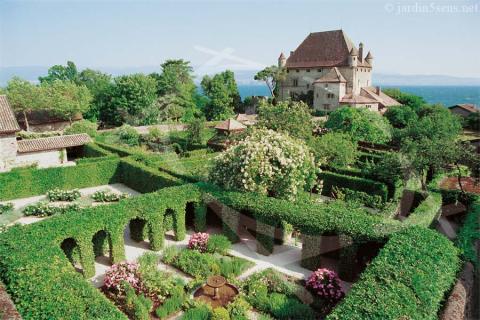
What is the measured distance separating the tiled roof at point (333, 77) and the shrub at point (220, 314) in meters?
47.6

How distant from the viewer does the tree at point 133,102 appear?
5262 cm

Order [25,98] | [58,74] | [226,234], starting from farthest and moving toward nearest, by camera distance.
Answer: [58,74], [25,98], [226,234]

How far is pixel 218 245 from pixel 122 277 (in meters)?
4.23

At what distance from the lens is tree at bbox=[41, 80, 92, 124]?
46.9 meters

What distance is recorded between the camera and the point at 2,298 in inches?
332

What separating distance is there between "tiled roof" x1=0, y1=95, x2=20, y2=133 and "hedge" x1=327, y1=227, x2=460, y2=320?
95.8ft

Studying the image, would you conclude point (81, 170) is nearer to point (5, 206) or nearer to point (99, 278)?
point (5, 206)

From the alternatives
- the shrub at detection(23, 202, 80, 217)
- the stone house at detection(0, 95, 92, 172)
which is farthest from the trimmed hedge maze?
the stone house at detection(0, 95, 92, 172)

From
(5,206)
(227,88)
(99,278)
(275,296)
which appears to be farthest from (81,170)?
(227,88)

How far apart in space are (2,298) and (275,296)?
747cm

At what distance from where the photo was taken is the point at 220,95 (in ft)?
204

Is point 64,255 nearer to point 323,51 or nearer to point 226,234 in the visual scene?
point 226,234

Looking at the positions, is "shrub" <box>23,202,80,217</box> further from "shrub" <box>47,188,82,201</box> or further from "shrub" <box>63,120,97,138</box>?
"shrub" <box>63,120,97,138</box>

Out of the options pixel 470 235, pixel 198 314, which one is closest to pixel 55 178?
pixel 198 314
